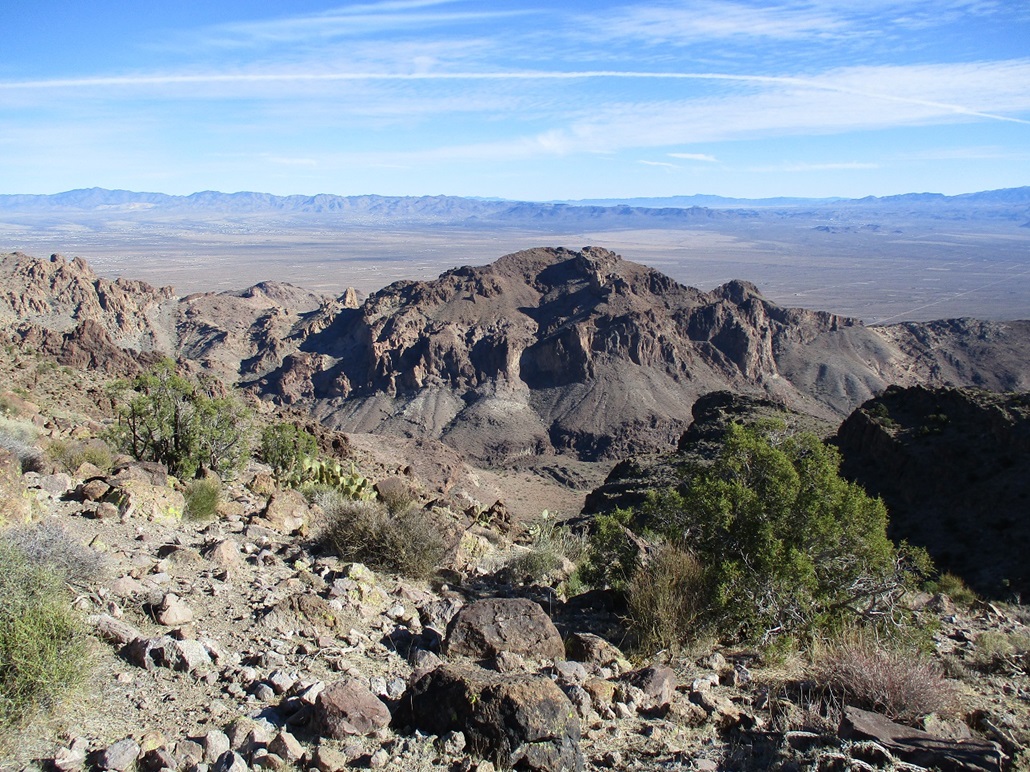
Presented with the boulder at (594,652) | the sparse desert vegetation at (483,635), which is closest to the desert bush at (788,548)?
the sparse desert vegetation at (483,635)

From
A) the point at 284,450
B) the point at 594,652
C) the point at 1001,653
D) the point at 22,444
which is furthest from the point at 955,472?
the point at 22,444

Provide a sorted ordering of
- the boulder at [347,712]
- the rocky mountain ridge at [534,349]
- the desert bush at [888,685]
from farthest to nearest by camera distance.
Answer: the rocky mountain ridge at [534,349]
the desert bush at [888,685]
the boulder at [347,712]

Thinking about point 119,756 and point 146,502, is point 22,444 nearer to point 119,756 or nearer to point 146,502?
point 146,502

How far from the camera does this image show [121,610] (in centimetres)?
649

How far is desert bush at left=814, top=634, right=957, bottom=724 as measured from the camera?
5668 millimetres

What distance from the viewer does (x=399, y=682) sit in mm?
5969

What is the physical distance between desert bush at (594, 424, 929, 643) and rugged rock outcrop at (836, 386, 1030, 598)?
1329cm

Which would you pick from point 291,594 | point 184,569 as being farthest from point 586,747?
point 184,569

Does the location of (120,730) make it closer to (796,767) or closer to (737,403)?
(796,767)

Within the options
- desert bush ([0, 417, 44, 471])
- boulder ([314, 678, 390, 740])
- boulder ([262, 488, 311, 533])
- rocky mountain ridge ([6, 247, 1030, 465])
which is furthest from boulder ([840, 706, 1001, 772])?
rocky mountain ridge ([6, 247, 1030, 465])

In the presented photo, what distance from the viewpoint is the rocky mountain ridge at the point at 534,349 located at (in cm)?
6638

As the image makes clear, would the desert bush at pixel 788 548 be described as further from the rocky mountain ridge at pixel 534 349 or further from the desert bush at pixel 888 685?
the rocky mountain ridge at pixel 534 349

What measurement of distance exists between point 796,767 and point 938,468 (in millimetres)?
25251

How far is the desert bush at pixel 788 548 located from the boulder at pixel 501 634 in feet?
5.78
